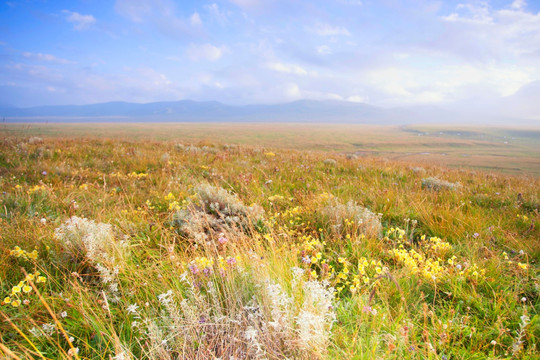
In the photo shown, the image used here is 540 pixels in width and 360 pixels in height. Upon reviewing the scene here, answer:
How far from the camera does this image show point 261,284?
7.14ft

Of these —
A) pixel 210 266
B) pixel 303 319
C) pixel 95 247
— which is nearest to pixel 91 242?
pixel 95 247

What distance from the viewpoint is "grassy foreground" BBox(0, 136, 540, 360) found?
181cm

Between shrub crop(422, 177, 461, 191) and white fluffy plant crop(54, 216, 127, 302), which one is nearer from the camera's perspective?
white fluffy plant crop(54, 216, 127, 302)

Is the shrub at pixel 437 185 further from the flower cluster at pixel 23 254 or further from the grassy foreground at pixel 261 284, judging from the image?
the flower cluster at pixel 23 254

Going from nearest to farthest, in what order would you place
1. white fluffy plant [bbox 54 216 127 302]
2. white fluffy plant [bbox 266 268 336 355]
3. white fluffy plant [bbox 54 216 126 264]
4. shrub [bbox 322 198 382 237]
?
white fluffy plant [bbox 266 268 336 355] < white fluffy plant [bbox 54 216 127 302] < white fluffy plant [bbox 54 216 126 264] < shrub [bbox 322 198 382 237]

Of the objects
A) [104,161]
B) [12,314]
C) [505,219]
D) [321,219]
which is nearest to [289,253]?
[321,219]

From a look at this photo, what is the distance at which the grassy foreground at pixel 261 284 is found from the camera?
5.95 ft

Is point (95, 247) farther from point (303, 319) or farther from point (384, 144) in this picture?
point (384, 144)

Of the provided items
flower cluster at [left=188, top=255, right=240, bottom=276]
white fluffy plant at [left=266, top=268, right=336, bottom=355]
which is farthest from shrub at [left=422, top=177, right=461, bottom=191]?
flower cluster at [left=188, top=255, right=240, bottom=276]

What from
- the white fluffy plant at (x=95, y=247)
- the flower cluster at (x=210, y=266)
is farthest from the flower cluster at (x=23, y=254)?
the flower cluster at (x=210, y=266)

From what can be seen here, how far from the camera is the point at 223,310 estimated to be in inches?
83.3

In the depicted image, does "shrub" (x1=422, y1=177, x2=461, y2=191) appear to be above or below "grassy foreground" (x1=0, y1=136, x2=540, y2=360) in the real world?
above

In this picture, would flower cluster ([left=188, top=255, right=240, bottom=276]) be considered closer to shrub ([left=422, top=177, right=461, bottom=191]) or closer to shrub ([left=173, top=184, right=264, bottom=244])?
shrub ([left=173, top=184, right=264, bottom=244])

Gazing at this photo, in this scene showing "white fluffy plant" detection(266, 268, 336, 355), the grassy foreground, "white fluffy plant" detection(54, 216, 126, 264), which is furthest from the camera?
"white fluffy plant" detection(54, 216, 126, 264)
